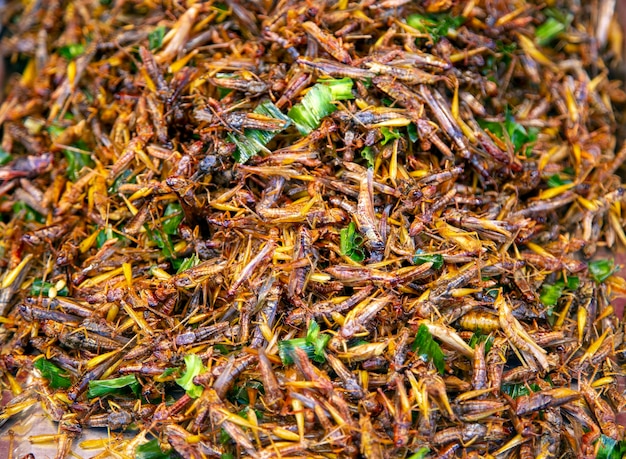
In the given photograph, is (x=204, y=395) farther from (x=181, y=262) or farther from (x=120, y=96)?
(x=120, y=96)

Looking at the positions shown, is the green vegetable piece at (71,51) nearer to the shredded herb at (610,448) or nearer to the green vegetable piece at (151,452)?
the green vegetable piece at (151,452)

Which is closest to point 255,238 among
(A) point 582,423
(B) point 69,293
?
(B) point 69,293

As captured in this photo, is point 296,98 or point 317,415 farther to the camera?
point 296,98

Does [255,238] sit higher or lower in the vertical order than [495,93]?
lower

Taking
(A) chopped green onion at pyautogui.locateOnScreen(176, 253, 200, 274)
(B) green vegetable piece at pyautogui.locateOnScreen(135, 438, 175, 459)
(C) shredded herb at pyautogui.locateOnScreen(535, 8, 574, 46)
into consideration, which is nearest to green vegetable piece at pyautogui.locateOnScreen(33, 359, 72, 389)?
(B) green vegetable piece at pyautogui.locateOnScreen(135, 438, 175, 459)

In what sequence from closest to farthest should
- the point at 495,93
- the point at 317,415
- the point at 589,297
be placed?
the point at 317,415
the point at 589,297
the point at 495,93

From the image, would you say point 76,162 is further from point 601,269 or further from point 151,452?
point 601,269

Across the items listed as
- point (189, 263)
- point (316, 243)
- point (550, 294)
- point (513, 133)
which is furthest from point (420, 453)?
point (513, 133)

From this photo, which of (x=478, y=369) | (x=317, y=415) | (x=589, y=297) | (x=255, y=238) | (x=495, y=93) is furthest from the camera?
(x=495, y=93)
